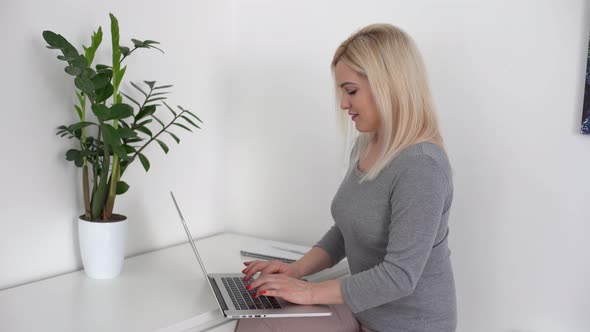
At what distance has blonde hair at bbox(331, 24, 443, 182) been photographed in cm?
126

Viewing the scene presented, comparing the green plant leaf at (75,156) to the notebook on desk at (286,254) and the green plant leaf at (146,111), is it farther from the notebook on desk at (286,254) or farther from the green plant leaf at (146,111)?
the notebook on desk at (286,254)

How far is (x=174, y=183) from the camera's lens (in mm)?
1957

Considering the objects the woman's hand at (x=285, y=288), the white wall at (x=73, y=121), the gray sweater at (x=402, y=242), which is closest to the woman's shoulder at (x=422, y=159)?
the gray sweater at (x=402, y=242)

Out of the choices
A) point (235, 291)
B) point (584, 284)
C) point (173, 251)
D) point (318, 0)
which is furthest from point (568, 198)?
point (173, 251)

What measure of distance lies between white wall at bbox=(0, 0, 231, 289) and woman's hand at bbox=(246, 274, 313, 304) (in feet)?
2.14

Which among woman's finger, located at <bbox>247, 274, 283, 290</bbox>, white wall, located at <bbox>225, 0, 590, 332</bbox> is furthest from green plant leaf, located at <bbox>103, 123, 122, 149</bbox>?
white wall, located at <bbox>225, 0, 590, 332</bbox>

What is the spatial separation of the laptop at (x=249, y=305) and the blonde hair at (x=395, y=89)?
1.11 feet

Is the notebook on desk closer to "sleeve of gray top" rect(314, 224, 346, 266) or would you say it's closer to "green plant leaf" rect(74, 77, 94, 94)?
"sleeve of gray top" rect(314, 224, 346, 266)

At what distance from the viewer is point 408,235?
1170 mm

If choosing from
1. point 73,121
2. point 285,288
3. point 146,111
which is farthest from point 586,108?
point 73,121

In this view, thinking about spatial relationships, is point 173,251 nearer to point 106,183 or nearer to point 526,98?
point 106,183

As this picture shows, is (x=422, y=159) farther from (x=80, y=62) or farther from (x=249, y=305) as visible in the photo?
(x=80, y=62)

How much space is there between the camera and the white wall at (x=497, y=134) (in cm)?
147

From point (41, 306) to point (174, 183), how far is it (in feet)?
2.35
